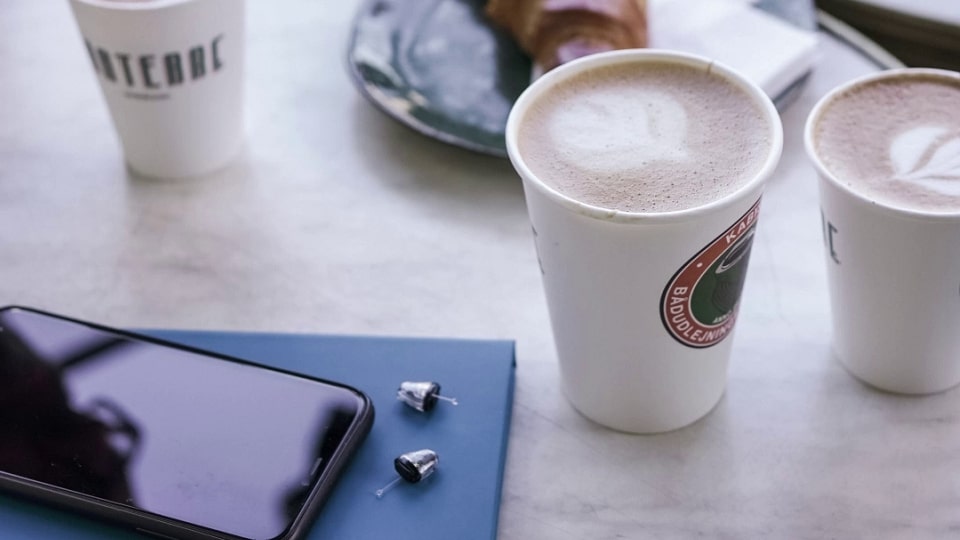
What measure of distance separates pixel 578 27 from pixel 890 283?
37cm

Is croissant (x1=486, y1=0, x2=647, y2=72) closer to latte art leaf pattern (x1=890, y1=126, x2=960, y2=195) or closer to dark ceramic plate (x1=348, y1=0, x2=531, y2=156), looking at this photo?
dark ceramic plate (x1=348, y1=0, x2=531, y2=156)

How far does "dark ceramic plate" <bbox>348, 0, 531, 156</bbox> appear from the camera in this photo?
0.73 m

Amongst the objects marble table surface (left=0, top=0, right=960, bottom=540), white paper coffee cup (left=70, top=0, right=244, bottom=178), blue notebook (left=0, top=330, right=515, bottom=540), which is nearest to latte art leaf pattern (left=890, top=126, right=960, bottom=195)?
marble table surface (left=0, top=0, right=960, bottom=540)

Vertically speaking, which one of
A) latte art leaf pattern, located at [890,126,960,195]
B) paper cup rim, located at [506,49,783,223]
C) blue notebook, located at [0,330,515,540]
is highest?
paper cup rim, located at [506,49,783,223]

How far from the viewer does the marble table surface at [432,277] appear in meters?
0.52

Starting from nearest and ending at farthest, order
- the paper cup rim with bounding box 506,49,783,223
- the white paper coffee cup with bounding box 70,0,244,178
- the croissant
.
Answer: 1. the paper cup rim with bounding box 506,49,783,223
2. the white paper coffee cup with bounding box 70,0,244,178
3. the croissant

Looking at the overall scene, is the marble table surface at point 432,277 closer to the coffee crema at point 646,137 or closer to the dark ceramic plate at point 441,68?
the dark ceramic plate at point 441,68

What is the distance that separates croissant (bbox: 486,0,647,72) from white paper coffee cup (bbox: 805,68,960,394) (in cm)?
26

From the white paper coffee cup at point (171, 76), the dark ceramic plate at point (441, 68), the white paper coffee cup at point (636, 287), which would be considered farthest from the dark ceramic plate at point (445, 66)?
the white paper coffee cup at point (636, 287)

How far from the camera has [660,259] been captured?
46 cm

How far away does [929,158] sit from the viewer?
1.71 feet

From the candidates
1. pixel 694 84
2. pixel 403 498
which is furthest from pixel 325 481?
pixel 694 84

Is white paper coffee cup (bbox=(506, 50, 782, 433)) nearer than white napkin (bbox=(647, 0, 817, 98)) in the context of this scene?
Yes

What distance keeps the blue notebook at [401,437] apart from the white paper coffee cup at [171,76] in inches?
7.2
